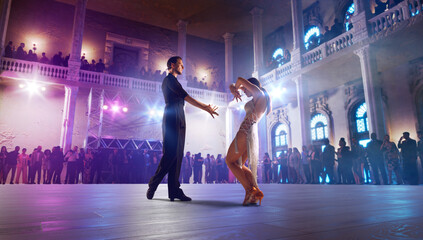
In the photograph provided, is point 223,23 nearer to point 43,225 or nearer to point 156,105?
point 156,105

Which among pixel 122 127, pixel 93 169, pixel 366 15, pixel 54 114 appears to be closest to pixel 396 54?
pixel 366 15

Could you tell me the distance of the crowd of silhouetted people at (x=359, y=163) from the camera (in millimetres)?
7929

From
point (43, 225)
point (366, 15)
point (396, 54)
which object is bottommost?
point (43, 225)

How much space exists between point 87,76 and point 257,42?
1080 cm

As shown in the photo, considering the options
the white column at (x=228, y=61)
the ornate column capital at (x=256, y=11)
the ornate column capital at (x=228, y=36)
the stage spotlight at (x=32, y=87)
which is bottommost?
the stage spotlight at (x=32, y=87)

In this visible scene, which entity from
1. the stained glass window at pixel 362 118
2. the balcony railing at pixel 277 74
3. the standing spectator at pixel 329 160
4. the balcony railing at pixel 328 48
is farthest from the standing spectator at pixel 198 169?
the stained glass window at pixel 362 118

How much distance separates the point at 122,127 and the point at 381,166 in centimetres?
1448

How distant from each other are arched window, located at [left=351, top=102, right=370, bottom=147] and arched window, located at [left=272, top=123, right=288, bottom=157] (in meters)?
5.07

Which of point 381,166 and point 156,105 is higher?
point 156,105

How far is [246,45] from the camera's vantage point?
78.0ft

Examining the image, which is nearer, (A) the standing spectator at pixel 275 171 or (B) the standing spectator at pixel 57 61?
(A) the standing spectator at pixel 275 171

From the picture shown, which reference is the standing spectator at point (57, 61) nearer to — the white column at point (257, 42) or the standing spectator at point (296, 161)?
the white column at point (257, 42)

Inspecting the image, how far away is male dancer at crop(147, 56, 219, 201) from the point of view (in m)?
2.86

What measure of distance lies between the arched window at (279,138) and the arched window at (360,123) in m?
5.07
